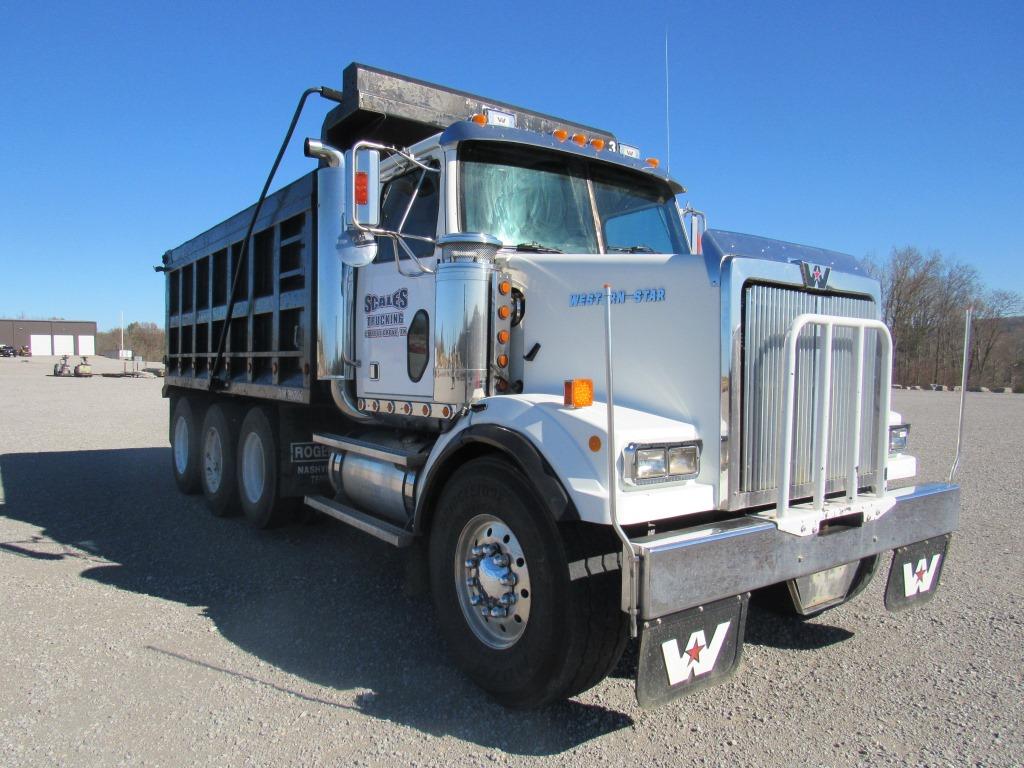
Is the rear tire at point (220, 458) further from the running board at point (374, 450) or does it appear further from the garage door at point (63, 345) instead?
the garage door at point (63, 345)

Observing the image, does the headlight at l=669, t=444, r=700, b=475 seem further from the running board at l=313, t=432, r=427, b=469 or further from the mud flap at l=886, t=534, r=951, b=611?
the running board at l=313, t=432, r=427, b=469

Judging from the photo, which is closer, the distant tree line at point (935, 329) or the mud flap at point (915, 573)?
the mud flap at point (915, 573)

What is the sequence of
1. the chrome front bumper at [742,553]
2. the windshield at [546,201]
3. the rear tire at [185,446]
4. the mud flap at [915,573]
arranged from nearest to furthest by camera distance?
the chrome front bumper at [742,553], the mud flap at [915,573], the windshield at [546,201], the rear tire at [185,446]

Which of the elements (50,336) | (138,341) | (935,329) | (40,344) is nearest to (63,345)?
(50,336)

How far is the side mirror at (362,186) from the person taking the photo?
150 inches

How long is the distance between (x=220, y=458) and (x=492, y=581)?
5.00 m

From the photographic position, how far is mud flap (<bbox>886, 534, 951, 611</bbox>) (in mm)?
3574

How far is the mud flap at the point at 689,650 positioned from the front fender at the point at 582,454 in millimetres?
388

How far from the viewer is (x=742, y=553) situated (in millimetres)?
2787

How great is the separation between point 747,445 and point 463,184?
7.18 feet

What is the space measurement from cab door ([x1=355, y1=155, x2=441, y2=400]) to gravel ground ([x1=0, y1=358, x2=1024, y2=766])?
1468 millimetres

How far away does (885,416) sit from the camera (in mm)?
3344

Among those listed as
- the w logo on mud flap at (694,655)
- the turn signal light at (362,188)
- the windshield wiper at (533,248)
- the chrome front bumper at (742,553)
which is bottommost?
the w logo on mud flap at (694,655)

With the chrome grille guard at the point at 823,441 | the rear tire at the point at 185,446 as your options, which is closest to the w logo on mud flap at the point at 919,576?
the chrome grille guard at the point at 823,441
